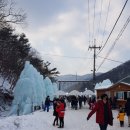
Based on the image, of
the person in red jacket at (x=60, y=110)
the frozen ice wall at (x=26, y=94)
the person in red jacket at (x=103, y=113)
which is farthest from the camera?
the frozen ice wall at (x=26, y=94)

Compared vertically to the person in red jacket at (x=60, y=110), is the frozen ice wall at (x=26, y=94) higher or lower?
higher

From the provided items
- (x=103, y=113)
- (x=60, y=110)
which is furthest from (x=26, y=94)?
(x=103, y=113)

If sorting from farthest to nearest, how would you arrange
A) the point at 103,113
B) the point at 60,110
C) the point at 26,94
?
1. the point at 26,94
2. the point at 60,110
3. the point at 103,113

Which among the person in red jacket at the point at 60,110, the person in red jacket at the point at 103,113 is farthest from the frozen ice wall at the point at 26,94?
the person in red jacket at the point at 103,113

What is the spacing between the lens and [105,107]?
13.9 metres

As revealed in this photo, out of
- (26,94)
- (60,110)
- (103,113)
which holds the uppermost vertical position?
(26,94)

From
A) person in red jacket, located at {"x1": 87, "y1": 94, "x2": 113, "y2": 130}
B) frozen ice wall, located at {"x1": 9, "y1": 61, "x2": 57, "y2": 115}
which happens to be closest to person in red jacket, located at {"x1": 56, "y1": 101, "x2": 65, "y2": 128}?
person in red jacket, located at {"x1": 87, "y1": 94, "x2": 113, "y2": 130}

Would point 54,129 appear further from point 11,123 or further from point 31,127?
point 11,123

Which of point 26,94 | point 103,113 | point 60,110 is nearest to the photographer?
point 103,113

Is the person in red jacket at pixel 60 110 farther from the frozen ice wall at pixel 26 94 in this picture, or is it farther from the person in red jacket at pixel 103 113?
the frozen ice wall at pixel 26 94

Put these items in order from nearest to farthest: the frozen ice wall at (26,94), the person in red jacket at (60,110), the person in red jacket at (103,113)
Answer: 1. the person in red jacket at (103,113)
2. the person in red jacket at (60,110)
3. the frozen ice wall at (26,94)

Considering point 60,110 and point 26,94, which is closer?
point 60,110

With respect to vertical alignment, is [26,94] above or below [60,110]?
above

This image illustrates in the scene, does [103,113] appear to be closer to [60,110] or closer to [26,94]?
[60,110]
